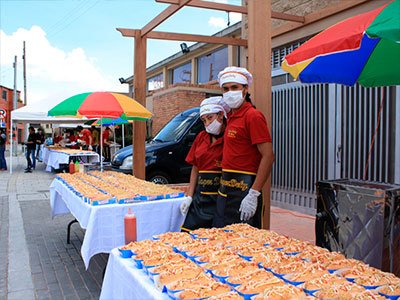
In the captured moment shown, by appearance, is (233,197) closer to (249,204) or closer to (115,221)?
(249,204)

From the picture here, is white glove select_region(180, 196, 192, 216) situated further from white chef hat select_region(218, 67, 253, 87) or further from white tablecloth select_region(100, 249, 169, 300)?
white tablecloth select_region(100, 249, 169, 300)

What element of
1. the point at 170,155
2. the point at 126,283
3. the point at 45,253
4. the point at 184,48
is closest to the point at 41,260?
the point at 45,253

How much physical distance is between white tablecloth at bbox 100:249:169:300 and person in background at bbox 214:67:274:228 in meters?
1.38

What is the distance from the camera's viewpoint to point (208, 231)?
2.74 metres

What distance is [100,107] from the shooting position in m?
5.70

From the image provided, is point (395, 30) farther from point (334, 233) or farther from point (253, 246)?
point (334, 233)

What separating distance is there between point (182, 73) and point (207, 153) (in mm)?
18163

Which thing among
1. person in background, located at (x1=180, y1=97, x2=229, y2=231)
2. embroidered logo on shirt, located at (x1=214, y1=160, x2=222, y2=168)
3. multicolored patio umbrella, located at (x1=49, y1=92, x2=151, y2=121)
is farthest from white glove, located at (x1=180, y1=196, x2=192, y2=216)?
multicolored patio umbrella, located at (x1=49, y1=92, x2=151, y2=121)

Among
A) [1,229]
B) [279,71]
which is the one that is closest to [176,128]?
[279,71]

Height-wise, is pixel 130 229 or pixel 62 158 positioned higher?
pixel 130 229

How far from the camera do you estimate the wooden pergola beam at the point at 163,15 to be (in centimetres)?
596

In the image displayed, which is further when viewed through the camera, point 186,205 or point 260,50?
point 186,205

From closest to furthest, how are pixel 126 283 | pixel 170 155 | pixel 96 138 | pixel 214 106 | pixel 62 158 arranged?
1. pixel 126 283
2. pixel 214 106
3. pixel 170 155
4. pixel 62 158
5. pixel 96 138

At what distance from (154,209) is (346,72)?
99.3 inches
